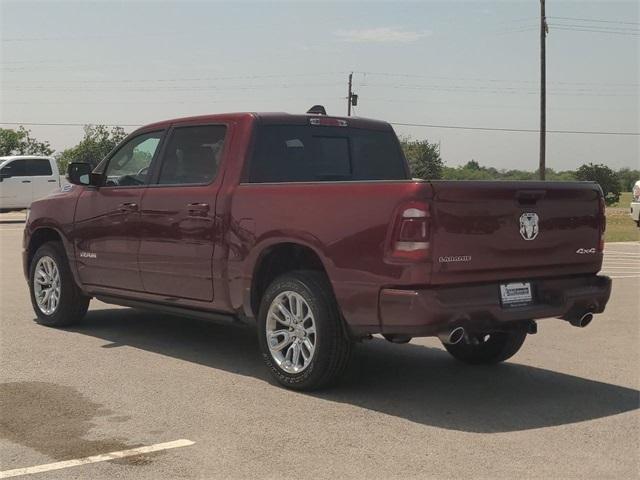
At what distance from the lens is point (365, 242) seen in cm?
526

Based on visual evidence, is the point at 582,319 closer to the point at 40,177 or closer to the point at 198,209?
the point at 198,209

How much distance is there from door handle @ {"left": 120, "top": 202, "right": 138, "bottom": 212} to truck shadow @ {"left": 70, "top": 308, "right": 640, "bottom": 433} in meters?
1.20

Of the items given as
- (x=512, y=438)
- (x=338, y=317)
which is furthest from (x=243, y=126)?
(x=512, y=438)

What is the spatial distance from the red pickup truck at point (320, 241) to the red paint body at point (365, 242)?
0.01m

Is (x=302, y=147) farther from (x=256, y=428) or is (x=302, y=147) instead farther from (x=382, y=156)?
(x=256, y=428)

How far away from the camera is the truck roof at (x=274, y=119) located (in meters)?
6.61

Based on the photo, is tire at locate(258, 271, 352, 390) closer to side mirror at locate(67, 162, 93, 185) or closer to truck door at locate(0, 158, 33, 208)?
side mirror at locate(67, 162, 93, 185)

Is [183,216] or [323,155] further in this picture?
[323,155]

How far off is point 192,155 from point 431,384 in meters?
2.68

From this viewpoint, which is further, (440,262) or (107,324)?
(107,324)

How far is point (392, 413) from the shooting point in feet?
17.2

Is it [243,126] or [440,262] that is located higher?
[243,126]

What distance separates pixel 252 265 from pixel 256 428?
1520 millimetres

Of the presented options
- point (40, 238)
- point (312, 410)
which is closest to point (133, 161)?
point (40, 238)
